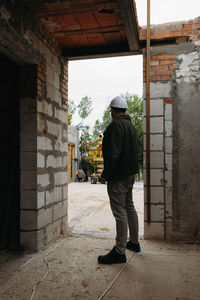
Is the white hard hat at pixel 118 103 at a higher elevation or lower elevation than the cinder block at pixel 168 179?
higher

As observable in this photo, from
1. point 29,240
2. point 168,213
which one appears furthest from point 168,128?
point 29,240

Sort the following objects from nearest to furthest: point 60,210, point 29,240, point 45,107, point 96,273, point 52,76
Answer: point 96,273 < point 29,240 < point 45,107 < point 52,76 < point 60,210

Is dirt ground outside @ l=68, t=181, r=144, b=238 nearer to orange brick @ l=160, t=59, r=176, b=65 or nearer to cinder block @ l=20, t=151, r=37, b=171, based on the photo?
cinder block @ l=20, t=151, r=37, b=171

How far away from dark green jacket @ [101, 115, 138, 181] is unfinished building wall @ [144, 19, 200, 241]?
894 millimetres

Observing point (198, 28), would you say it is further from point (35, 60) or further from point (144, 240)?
point (144, 240)

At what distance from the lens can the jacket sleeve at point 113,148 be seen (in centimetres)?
273

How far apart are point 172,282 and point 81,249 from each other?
1254 millimetres

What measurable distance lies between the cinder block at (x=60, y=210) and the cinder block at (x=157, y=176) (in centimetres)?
138

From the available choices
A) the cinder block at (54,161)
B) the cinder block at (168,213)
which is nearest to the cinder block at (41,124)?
the cinder block at (54,161)

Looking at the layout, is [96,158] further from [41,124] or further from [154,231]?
[41,124]

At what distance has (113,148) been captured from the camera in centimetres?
275

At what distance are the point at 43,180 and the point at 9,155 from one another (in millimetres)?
539

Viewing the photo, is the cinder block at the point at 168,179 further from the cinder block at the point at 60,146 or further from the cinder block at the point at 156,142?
the cinder block at the point at 60,146

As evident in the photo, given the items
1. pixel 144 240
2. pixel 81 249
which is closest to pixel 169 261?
pixel 144 240
